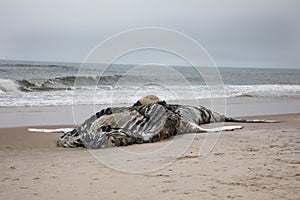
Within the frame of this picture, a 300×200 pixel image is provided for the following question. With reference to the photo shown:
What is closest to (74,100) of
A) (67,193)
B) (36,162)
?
(36,162)

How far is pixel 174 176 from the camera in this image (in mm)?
4805

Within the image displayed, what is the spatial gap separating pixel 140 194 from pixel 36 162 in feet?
8.20

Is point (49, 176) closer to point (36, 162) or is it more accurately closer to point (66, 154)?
point (36, 162)

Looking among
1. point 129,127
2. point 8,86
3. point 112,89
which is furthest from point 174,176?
point 8,86

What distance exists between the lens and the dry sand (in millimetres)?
4121

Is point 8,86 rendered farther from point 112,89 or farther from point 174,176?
point 174,176

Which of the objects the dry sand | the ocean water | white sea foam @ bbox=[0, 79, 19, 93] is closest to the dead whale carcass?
the dry sand

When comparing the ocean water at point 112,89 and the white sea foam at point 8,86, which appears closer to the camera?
the ocean water at point 112,89

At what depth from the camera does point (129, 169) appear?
210 inches

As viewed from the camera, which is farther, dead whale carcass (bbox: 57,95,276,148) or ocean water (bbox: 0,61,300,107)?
ocean water (bbox: 0,61,300,107)

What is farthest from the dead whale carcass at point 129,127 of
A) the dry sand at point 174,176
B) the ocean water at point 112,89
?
the ocean water at point 112,89

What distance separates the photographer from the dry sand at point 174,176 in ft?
13.5

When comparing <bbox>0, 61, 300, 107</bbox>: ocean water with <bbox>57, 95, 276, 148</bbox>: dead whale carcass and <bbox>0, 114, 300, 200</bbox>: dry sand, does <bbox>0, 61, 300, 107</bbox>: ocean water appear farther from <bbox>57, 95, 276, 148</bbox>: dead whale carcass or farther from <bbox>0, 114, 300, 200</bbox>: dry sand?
<bbox>0, 114, 300, 200</bbox>: dry sand

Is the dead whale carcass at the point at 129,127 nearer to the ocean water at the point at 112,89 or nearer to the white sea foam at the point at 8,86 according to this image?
the ocean water at the point at 112,89
